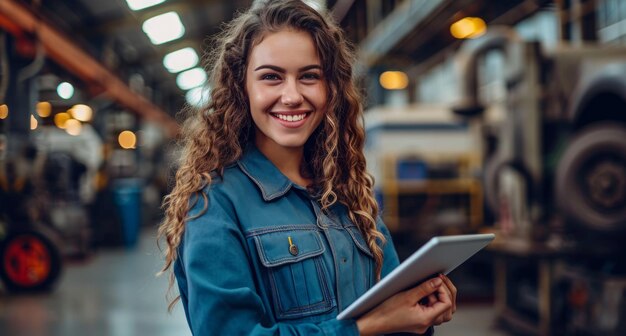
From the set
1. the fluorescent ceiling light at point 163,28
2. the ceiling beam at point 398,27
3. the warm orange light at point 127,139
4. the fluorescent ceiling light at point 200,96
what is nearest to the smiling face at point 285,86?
the fluorescent ceiling light at point 200,96

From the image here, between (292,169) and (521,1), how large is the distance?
36.6 feet

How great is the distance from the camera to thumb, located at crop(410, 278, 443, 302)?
119 cm

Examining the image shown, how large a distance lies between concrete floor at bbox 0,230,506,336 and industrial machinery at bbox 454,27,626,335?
57 cm

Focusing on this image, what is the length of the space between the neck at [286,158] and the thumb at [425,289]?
1.09 feet

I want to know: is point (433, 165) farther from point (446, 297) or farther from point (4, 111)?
point (446, 297)

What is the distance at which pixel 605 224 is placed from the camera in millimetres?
3605

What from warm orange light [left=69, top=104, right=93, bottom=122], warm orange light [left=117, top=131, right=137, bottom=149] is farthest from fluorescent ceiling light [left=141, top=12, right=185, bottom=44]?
warm orange light [left=117, top=131, right=137, bottom=149]

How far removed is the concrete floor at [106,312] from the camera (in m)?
5.01

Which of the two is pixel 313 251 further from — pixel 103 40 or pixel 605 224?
pixel 103 40

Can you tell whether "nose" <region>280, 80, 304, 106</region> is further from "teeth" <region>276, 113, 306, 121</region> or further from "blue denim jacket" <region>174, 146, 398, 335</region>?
"blue denim jacket" <region>174, 146, 398, 335</region>

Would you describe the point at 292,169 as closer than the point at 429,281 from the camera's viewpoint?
No

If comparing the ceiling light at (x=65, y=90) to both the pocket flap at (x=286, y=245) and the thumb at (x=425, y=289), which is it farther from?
the thumb at (x=425, y=289)

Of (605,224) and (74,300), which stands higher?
(605,224)

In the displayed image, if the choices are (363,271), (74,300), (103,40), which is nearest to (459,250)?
(363,271)
